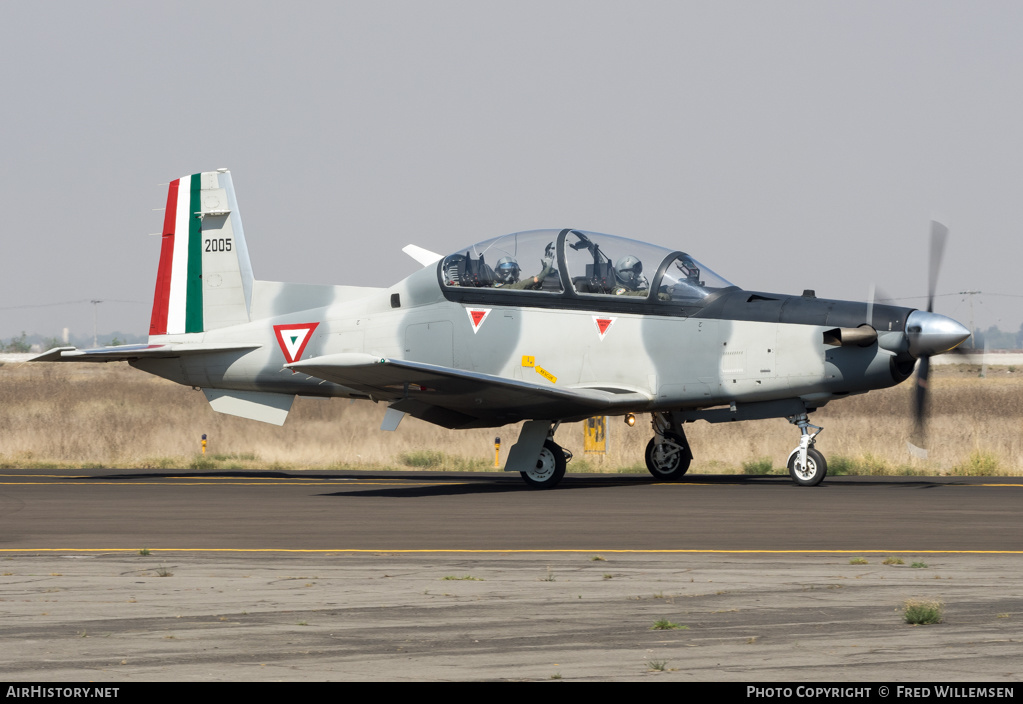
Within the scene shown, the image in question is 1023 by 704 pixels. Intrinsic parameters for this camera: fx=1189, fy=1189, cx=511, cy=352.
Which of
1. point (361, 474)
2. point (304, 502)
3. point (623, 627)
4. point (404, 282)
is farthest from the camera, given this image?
point (361, 474)

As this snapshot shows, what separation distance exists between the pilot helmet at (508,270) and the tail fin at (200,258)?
5216mm

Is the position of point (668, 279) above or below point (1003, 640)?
above

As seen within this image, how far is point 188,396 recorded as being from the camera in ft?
107

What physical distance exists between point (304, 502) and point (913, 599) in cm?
913

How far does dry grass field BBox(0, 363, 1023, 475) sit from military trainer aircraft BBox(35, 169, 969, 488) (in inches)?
181

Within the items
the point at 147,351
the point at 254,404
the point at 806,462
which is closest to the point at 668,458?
the point at 806,462

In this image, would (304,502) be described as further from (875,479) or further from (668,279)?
(875,479)

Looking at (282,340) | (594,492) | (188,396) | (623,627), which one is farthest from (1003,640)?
(188,396)

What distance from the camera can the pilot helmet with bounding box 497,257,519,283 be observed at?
1650 centimetres

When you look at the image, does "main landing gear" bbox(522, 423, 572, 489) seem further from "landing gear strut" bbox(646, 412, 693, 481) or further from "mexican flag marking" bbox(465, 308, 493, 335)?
"mexican flag marking" bbox(465, 308, 493, 335)

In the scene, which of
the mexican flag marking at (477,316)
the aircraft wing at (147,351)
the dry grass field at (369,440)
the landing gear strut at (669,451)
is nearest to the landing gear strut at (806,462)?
the landing gear strut at (669,451)

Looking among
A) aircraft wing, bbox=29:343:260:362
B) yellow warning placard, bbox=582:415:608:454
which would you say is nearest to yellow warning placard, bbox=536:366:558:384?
aircraft wing, bbox=29:343:260:362
